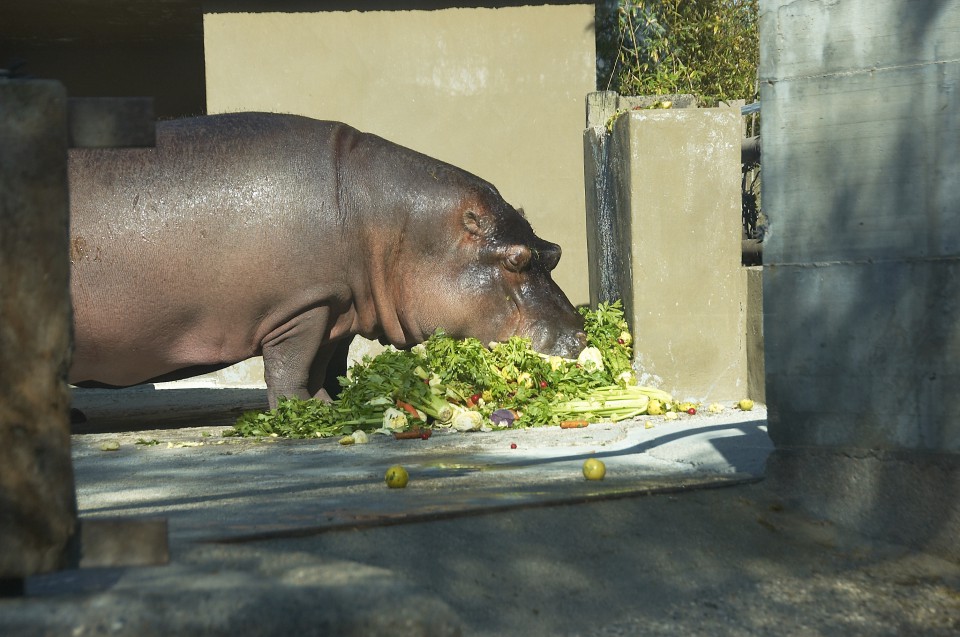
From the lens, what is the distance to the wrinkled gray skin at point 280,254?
256 inches

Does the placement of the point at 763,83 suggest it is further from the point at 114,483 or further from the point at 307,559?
the point at 114,483

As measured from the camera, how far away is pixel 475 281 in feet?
→ 23.4

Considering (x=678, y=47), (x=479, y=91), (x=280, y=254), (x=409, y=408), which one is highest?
(x=678, y=47)

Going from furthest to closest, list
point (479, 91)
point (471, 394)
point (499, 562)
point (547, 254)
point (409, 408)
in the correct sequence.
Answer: point (479, 91), point (547, 254), point (471, 394), point (409, 408), point (499, 562)

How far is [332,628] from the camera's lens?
221 centimetres

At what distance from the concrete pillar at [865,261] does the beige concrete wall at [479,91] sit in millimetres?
5854

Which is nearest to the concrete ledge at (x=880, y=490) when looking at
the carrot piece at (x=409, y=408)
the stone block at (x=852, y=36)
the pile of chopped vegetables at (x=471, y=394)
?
the stone block at (x=852, y=36)

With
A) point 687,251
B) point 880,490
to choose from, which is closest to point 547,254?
point 687,251

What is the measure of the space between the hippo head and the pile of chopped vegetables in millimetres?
142

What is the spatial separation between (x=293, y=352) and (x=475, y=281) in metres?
1.14

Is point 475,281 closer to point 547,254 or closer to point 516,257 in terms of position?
point 516,257

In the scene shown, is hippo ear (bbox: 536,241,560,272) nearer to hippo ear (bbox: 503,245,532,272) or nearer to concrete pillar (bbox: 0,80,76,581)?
hippo ear (bbox: 503,245,532,272)

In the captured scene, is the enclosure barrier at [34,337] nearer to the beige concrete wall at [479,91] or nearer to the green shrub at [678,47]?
the beige concrete wall at [479,91]

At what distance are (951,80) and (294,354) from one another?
4.09 m
